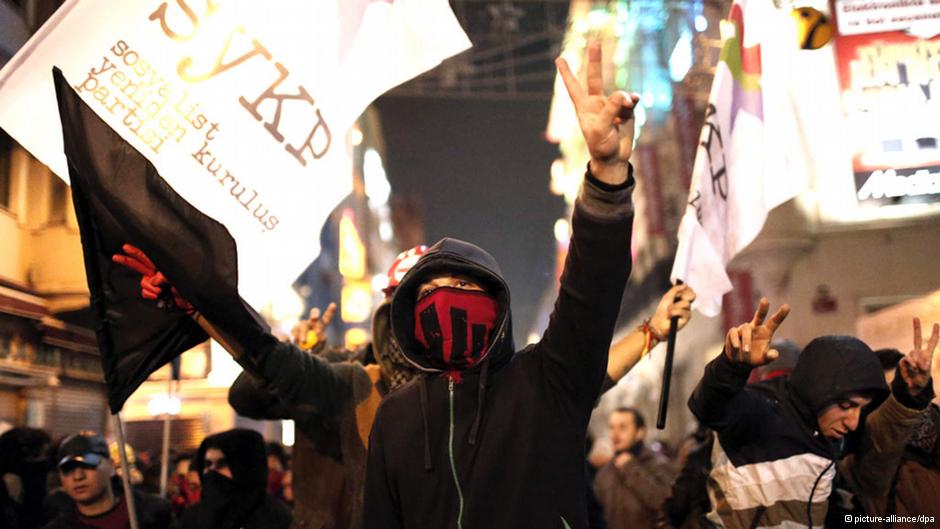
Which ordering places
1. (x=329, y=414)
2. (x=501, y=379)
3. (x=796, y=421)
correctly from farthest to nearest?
1. (x=329, y=414)
2. (x=796, y=421)
3. (x=501, y=379)

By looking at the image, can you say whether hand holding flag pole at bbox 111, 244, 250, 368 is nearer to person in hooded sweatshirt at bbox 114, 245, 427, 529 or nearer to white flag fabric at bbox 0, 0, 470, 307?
person in hooded sweatshirt at bbox 114, 245, 427, 529

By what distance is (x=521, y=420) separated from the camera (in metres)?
2.65

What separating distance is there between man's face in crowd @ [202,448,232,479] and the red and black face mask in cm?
289

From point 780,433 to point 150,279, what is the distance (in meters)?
2.55

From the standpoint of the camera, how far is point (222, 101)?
13.7ft

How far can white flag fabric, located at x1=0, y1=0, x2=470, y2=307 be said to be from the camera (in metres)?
4.00

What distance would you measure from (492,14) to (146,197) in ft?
71.0

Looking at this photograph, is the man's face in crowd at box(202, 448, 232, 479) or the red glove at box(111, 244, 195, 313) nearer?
the red glove at box(111, 244, 195, 313)

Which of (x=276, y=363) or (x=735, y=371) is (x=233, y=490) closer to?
(x=276, y=363)

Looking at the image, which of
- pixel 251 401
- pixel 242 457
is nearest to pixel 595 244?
pixel 251 401

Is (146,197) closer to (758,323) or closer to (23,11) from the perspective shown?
(758,323)

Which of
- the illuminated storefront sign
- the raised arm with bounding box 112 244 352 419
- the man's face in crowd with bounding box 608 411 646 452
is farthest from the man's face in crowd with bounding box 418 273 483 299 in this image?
the illuminated storefront sign

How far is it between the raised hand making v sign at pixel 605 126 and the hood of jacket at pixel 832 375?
6.35 ft

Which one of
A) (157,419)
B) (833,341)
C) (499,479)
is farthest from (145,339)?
(157,419)
